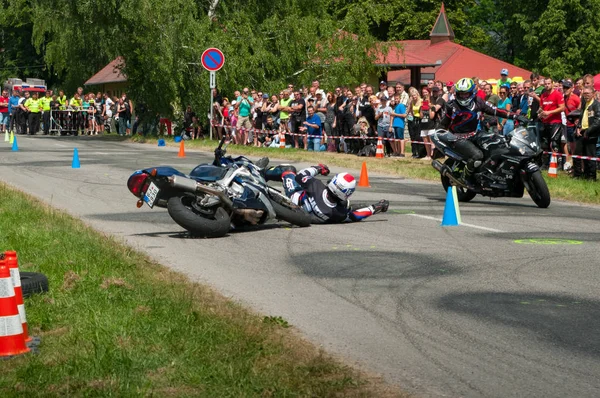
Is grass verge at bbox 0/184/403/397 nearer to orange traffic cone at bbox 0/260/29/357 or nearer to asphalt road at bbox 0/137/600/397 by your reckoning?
orange traffic cone at bbox 0/260/29/357

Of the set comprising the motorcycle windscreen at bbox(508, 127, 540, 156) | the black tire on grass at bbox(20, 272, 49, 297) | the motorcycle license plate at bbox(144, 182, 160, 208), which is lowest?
the black tire on grass at bbox(20, 272, 49, 297)

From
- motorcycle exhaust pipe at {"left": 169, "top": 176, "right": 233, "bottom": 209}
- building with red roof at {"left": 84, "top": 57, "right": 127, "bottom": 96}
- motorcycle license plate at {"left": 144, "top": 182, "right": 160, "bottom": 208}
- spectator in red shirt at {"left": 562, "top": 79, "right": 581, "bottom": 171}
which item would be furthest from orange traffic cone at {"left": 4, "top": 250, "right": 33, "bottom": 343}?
building with red roof at {"left": 84, "top": 57, "right": 127, "bottom": 96}

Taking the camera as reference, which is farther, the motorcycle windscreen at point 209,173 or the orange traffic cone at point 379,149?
the orange traffic cone at point 379,149

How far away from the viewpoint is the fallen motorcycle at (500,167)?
647 inches

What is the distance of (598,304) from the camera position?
8.59 metres

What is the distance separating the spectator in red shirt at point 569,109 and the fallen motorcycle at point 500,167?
5.33 meters

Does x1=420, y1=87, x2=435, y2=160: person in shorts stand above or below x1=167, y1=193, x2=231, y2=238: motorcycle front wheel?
above

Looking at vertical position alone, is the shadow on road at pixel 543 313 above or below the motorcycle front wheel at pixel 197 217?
below

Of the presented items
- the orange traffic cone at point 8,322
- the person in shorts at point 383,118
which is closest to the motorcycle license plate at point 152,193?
the orange traffic cone at point 8,322

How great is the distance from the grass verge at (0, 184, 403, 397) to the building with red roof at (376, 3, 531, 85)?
59.9 meters

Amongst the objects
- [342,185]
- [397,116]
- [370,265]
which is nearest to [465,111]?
[342,185]

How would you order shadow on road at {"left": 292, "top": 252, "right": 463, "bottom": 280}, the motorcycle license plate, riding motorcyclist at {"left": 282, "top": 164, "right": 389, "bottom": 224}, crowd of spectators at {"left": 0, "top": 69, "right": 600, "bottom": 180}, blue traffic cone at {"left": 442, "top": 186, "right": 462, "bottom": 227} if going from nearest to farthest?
shadow on road at {"left": 292, "top": 252, "right": 463, "bottom": 280}
the motorcycle license plate
riding motorcyclist at {"left": 282, "top": 164, "right": 389, "bottom": 224}
blue traffic cone at {"left": 442, "top": 186, "right": 462, "bottom": 227}
crowd of spectators at {"left": 0, "top": 69, "right": 600, "bottom": 180}

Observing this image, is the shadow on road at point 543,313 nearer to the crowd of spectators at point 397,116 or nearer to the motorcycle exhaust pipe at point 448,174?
the motorcycle exhaust pipe at point 448,174

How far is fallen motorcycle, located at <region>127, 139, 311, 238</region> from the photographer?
12.1 meters
